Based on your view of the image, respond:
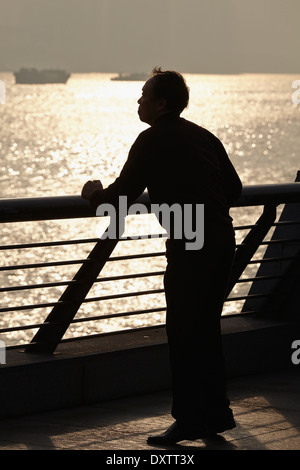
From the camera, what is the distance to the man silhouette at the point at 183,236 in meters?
5.12

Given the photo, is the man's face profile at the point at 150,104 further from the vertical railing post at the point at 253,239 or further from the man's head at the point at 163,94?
the vertical railing post at the point at 253,239

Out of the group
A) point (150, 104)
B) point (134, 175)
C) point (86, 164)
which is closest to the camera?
point (134, 175)

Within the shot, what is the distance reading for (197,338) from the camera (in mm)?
5250

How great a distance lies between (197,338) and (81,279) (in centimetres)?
104

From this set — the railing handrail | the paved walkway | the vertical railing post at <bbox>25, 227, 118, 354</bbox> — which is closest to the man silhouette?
the paved walkway

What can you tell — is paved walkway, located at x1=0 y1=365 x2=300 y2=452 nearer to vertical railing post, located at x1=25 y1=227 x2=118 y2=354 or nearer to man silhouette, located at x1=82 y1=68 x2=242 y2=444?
man silhouette, located at x1=82 y1=68 x2=242 y2=444

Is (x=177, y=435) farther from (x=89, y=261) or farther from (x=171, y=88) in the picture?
(x=171, y=88)

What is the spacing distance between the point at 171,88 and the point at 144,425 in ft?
5.43

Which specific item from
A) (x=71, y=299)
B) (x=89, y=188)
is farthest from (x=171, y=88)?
(x=71, y=299)

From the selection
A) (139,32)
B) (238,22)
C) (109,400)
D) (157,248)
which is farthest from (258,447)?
(139,32)

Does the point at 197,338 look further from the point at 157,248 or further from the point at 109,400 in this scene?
the point at 157,248

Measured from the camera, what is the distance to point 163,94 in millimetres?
5188
